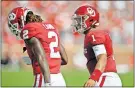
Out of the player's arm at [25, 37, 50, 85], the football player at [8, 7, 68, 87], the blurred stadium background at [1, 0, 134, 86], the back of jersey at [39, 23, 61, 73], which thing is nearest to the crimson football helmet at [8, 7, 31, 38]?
the football player at [8, 7, 68, 87]

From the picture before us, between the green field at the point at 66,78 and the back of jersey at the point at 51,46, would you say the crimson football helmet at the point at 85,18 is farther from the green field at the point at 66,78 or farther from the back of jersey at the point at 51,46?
the green field at the point at 66,78

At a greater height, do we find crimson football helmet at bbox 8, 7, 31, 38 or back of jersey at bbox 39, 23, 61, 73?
crimson football helmet at bbox 8, 7, 31, 38

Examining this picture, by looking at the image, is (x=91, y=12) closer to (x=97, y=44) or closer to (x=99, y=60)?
(x=97, y=44)

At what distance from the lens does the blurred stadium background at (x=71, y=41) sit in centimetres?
961

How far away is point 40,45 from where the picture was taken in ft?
11.2

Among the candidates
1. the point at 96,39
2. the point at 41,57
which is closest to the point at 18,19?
the point at 41,57

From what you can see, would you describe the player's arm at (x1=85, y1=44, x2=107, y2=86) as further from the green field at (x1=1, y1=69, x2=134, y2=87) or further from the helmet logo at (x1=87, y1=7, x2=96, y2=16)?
the green field at (x1=1, y1=69, x2=134, y2=87)

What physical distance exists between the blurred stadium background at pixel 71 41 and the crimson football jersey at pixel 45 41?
550cm

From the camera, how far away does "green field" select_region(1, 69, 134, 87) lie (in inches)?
357

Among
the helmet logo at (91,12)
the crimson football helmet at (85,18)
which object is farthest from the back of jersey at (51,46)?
the helmet logo at (91,12)

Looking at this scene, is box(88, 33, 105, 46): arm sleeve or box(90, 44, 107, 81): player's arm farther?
box(88, 33, 105, 46): arm sleeve

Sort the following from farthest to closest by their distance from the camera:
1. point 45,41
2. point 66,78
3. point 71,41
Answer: point 71,41, point 66,78, point 45,41

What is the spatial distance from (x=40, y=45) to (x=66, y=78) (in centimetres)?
608

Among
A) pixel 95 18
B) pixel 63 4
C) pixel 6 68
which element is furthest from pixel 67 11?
pixel 95 18
